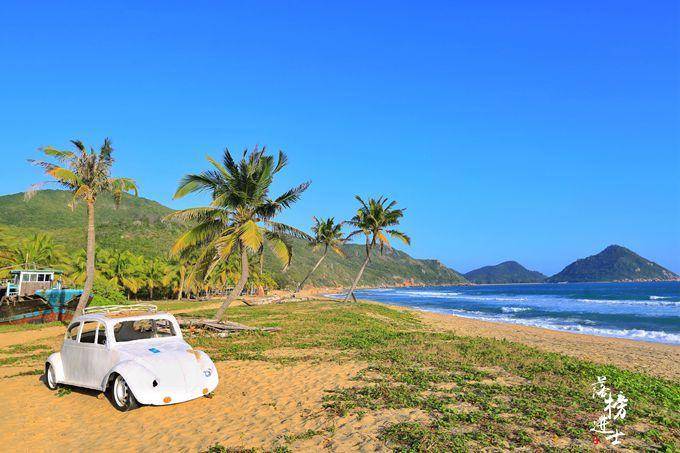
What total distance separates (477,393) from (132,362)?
23.2 ft

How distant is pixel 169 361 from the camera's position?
8.21 m

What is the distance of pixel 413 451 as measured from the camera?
5797 mm

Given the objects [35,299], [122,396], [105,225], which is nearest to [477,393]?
[122,396]

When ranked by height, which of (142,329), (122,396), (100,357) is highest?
(142,329)

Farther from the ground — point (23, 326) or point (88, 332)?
point (88, 332)

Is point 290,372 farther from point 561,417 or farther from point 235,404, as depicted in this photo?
point 561,417

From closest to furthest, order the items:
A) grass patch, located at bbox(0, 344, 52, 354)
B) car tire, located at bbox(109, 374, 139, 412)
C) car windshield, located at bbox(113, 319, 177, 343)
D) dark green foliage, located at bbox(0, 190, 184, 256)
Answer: car tire, located at bbox(109, 374, 139, 412) < car windshield, located at bbox(113, 319, 177, 343) < grass patch, located at bbox(0, 344, 52, 354) < dark green foliage, located at bbox(0, 190, 184, 256)

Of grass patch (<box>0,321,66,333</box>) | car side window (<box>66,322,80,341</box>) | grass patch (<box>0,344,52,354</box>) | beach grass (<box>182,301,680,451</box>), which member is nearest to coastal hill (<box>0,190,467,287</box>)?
grass patch (<box>0,321,66,333</box>)

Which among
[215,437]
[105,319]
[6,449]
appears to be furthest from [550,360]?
[6,449]

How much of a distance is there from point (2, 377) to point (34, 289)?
18.2 meters

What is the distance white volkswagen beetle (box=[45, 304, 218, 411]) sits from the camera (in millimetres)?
7863

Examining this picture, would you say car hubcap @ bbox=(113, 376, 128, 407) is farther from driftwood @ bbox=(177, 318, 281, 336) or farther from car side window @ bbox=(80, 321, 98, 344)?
driftwood @ bbox=(177, 318, 281, 336)

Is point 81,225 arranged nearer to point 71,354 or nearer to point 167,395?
point 71,354

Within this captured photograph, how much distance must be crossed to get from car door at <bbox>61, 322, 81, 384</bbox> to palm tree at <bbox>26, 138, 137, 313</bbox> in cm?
1245
